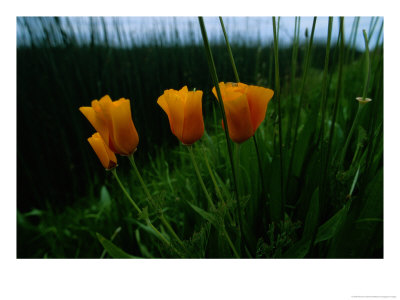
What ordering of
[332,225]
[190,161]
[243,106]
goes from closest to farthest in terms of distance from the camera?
[243,106] < [332,225] < [190,161]

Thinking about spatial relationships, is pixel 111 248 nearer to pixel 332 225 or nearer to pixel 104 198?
pixel 104 198

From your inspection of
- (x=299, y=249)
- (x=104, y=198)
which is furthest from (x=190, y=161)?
(x=299, y=249)

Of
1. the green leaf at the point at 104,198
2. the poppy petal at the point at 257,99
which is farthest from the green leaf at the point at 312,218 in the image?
the green leaf at the point at 104,198

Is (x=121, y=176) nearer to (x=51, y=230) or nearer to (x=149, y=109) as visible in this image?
(x=149, y=109)

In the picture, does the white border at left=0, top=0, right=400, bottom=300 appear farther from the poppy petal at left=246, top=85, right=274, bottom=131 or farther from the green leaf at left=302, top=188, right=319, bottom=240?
the poppy petal at left=246, top=85, right=274, bottom=131
